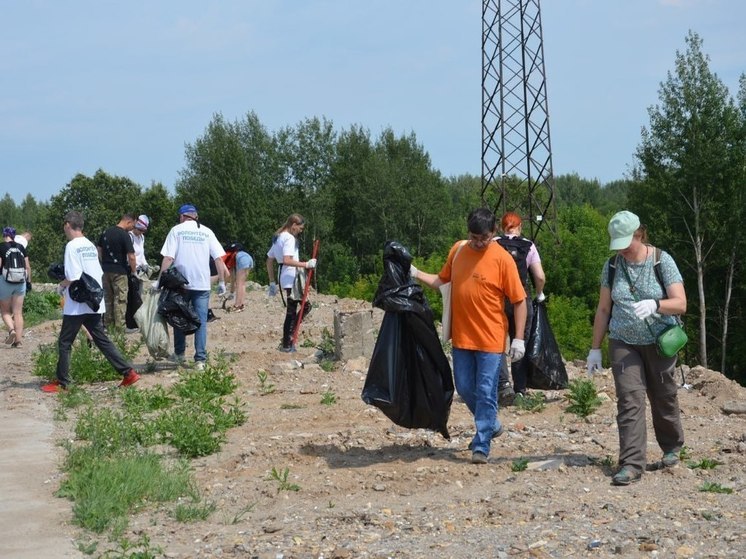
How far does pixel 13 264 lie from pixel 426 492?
9.46 meters

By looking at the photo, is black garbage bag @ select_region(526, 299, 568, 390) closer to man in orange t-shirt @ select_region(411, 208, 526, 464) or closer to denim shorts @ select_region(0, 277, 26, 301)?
man in orange t-shirt @ select_region(411, 208, 526, 464)

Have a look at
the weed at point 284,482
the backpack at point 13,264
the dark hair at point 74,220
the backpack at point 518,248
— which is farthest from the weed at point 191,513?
the backpack at point 13,264

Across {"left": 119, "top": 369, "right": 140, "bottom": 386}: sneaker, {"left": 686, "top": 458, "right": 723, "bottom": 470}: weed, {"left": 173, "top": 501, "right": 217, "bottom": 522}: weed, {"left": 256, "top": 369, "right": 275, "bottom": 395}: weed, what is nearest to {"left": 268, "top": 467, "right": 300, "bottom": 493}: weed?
{"left": 173, "top": 501, "right": 217, "bottom": 522}: weed

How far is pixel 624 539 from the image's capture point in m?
5.07

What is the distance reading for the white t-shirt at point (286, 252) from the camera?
12.0 meters

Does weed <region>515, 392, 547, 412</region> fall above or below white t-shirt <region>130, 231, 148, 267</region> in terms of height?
→ below

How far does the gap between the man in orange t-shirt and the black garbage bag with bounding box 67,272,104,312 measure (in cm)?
428

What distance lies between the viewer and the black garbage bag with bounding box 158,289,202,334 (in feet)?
34.8

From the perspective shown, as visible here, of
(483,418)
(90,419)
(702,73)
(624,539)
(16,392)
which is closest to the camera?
(624,539)

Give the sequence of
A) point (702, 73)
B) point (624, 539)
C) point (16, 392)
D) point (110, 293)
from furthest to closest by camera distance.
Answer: point (702, 73)
point (110, 293)
point (16, 392)
point (624, 539)

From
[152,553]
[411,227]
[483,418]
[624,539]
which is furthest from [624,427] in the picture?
[411,227]

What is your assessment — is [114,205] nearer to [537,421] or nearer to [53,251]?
[53,251]

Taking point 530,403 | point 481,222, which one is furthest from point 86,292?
point 481,222

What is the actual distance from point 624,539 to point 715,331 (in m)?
37.6
